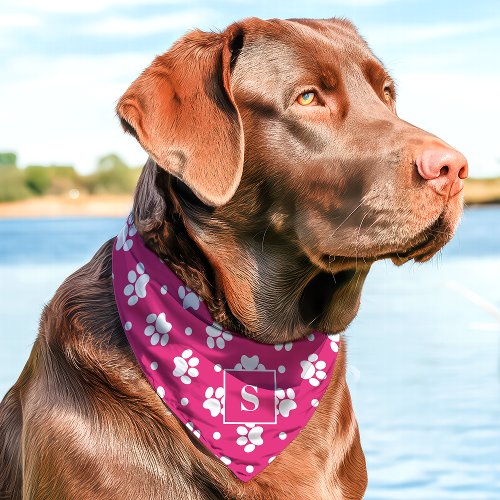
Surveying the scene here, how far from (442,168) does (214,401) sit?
1.09m

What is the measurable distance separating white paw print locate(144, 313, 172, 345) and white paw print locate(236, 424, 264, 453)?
379 mm

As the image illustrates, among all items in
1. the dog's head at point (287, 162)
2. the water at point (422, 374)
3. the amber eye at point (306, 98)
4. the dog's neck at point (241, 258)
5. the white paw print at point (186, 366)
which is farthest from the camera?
the water at point (422, 374)

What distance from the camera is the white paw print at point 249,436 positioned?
3.64 m

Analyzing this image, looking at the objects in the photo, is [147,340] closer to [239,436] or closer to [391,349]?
[239,436]

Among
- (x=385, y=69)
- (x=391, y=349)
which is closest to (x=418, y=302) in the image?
(x=391, y=349)

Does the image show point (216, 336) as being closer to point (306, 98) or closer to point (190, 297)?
point (190, 297)

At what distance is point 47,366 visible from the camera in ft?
11.8

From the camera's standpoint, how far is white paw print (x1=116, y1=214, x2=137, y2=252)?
366 centimetres

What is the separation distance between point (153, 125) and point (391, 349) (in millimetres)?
7126

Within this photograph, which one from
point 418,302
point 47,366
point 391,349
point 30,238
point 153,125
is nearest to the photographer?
point 153,125

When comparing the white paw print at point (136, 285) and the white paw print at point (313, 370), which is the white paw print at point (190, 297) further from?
the white paw print at point (313, 370)

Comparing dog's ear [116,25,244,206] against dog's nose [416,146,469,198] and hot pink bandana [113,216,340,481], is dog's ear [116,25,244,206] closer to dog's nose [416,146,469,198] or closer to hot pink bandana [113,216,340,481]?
hot pink bandana [113,216,340,481]

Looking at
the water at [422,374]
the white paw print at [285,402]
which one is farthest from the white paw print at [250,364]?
the water at [422,374]

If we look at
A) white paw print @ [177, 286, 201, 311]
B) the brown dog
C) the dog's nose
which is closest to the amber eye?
the brown dog
